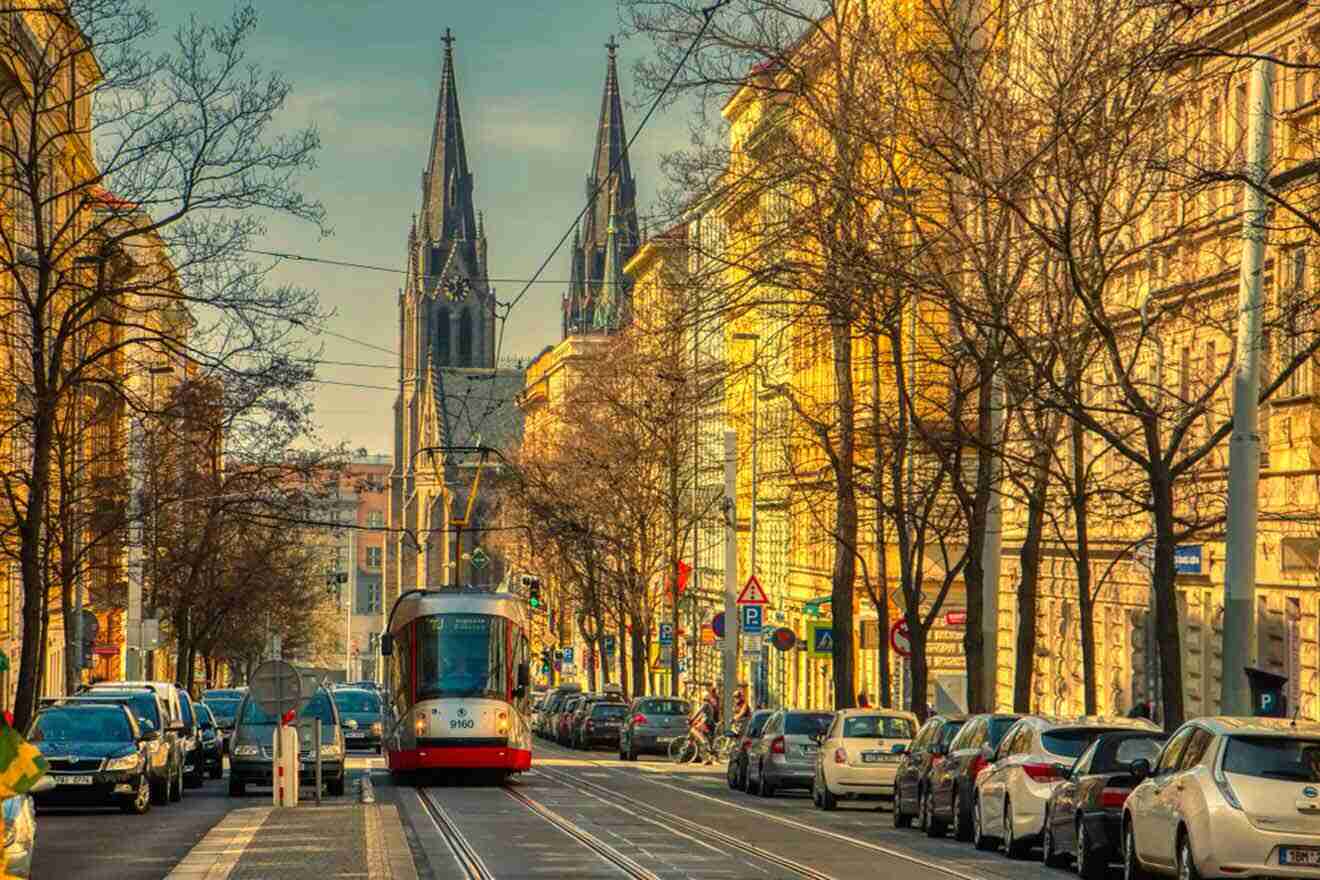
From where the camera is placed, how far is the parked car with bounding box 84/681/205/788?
39906 mm

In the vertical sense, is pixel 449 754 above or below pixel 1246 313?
below

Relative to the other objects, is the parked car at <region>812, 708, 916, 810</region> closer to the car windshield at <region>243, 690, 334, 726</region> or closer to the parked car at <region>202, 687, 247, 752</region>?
the car windshield at <region>243, 690, 334, 726</region>

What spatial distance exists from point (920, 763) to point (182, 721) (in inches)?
564

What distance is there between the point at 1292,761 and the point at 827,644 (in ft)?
104

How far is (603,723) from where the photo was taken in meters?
74.6

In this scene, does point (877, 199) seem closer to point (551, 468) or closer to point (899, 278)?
point (899, 278)

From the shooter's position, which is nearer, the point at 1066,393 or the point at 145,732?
the point at 1066,393

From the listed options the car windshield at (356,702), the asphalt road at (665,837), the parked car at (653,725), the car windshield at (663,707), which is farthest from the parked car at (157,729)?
the car windshield at (356,702)

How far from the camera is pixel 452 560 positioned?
192375mm

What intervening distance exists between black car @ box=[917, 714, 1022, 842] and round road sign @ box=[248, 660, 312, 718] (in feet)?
30.8

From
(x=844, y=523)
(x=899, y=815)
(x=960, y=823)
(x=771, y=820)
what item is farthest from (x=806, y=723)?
(x=960, y=823)

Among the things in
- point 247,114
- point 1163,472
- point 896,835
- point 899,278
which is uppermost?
point 247,114

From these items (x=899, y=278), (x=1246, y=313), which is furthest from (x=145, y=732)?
(x=1246, y=313)

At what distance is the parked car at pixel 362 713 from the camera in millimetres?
70662
